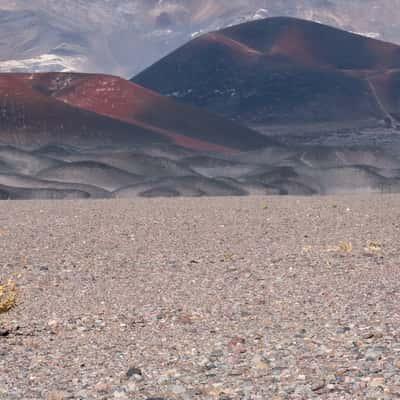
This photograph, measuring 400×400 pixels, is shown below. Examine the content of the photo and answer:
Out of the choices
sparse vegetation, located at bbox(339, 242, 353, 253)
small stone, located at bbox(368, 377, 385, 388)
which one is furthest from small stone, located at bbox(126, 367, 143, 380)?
sparse vegetation, located at bbox(339, 242, 353, 253)

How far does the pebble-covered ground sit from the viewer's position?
5.19 meters

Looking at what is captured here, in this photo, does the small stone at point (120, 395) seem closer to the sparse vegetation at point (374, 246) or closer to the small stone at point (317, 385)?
the small stone at point (317, 385)

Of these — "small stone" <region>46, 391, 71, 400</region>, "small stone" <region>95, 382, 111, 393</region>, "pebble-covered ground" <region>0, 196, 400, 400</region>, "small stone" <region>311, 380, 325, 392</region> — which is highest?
"small stone" <region>311, 380, 325, 392</region>

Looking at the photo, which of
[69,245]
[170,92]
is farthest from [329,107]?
[69,245]

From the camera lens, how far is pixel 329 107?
249 ft

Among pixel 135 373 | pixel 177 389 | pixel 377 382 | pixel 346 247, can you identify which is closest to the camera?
pixel 377 382

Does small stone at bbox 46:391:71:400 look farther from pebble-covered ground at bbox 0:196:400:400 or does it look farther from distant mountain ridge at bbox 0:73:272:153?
distant mountain ridge at bbox 0:73:272:153

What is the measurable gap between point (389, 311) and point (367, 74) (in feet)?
248

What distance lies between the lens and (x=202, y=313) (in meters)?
7.31

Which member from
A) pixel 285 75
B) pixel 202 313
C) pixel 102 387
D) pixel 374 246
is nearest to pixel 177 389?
pixel 102 387

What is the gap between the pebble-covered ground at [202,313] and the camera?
17.0ft

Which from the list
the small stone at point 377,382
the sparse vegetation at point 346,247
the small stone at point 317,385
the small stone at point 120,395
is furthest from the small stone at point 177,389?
the sparse vegetation at point 346,247

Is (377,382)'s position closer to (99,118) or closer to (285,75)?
(99,118)

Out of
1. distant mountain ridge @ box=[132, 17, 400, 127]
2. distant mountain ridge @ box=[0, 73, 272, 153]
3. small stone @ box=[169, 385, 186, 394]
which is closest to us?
small stone @ box=[169, 385, 186, 394]
